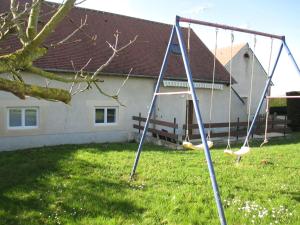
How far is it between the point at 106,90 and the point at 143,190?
9281 mm

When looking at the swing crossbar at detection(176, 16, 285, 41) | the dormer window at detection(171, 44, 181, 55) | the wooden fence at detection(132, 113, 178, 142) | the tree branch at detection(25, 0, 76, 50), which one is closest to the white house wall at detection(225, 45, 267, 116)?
the dormer window at detection(171, 44, 181, 55)

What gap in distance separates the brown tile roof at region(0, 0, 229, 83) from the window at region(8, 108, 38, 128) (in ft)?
6.05

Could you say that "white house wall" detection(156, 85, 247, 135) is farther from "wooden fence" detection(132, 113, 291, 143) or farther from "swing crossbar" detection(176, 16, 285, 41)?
"swing crossbar" detection(176, 16, 285, 41)

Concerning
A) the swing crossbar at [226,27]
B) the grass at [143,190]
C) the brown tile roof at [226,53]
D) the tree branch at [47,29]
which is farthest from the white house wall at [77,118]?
the brown tile roof at [226,53]

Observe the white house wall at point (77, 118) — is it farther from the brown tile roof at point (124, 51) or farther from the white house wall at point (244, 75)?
the white house wall at point (244, 75)

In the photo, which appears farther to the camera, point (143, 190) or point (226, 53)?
point (226, 53)

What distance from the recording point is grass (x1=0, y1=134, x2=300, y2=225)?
6656 millimetres

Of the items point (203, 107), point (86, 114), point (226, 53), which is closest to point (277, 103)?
point (226, 53)

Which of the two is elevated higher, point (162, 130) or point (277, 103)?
point (277, 103)

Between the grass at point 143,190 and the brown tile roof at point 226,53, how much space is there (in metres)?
17.5

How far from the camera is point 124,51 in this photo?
1875 centimetres

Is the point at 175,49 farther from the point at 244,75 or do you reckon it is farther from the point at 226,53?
the point at 226,53

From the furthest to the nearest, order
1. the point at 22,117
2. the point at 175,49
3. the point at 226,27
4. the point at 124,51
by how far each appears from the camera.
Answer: the point at 175,49
the point at 124,51
the point at 22,117
the point at 226,27

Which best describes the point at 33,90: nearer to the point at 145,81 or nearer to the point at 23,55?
the point at 23,55
